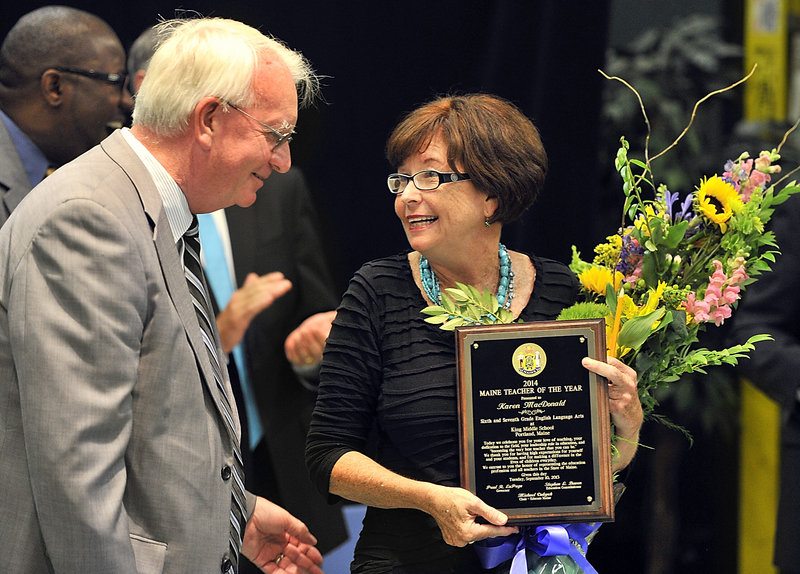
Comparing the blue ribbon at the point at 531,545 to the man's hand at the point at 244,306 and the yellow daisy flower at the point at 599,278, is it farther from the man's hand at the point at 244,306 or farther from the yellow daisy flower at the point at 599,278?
the man's hand at the point at 244,306

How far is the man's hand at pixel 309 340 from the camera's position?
10.7 ft

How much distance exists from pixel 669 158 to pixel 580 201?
450 millimetres

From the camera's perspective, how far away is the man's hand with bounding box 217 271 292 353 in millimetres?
3371

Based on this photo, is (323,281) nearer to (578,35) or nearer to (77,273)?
(578,35)

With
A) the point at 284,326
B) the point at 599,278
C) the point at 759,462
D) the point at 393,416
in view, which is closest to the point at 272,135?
the point at 393,416

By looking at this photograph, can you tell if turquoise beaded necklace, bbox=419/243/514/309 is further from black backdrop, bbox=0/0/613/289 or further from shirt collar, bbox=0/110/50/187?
shirt collar, bbox=0/110/50/187

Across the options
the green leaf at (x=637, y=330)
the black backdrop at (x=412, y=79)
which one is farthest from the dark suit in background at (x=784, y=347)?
the green leaf at (x=637, y=330)

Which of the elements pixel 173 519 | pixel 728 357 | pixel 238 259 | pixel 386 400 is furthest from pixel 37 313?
pixel 238 259

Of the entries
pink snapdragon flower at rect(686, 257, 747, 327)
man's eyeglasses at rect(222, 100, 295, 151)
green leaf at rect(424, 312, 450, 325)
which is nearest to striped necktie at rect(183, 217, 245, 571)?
man's eyeglasses at rect(222, 100, 295, 151)

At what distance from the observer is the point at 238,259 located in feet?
11.5

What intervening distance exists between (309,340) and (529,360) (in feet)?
4.47

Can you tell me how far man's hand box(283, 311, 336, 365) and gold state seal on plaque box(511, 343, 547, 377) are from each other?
129 cm

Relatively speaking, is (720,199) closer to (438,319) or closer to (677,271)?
(677,271)

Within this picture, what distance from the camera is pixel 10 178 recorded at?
10.1 ft
